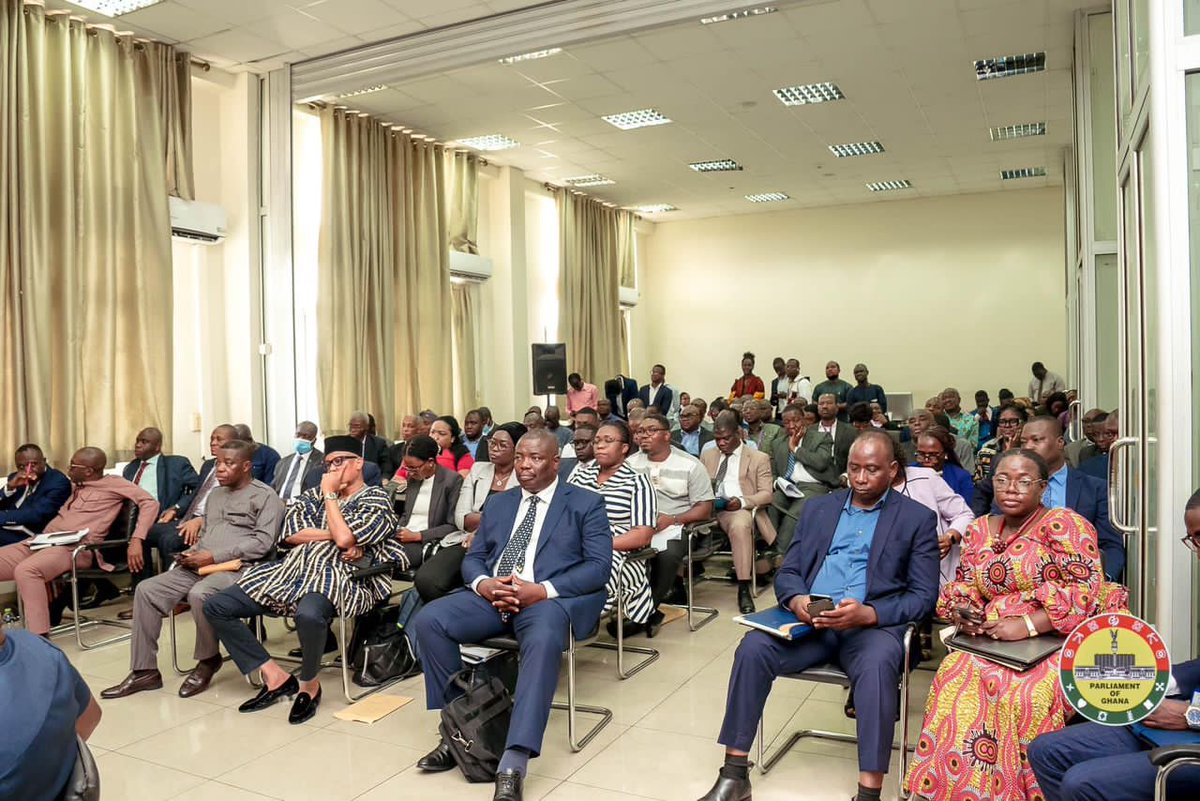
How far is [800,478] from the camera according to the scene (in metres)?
6.82

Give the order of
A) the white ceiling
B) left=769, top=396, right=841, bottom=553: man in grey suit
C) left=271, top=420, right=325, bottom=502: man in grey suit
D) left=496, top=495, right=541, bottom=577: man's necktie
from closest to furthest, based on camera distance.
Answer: left=496, top=495, right=541, bottom=577: man's necktie, left=271, top=420, right=325, bottom=502: man in grey suit, left=769, top=396, right=841, bottom=553: man in grey suit, the white ceiling

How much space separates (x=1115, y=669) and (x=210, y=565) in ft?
13.5

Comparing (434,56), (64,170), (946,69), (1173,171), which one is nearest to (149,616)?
(64,170)

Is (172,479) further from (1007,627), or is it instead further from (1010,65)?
(1010,65)

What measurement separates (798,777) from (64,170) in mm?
7135

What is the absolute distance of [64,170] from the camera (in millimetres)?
7246

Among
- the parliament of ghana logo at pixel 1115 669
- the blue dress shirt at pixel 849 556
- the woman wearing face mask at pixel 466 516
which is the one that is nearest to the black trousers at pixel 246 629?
the woman wearing face mask at pixel 466 516

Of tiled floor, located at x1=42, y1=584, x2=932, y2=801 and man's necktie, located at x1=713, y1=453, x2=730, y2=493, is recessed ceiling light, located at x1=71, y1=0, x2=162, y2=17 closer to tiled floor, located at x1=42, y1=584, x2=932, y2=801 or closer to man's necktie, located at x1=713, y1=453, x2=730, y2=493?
tiled floor, located at x1=42, y1=584, x2=932, y2=801

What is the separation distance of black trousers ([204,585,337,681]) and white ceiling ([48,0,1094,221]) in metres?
5.15

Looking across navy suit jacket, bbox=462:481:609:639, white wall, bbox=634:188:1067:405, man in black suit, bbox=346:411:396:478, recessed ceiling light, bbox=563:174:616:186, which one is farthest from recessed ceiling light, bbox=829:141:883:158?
navy suit jacket, bbox=462:481:609:639

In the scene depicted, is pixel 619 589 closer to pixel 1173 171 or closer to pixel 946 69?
pixel 1173 171

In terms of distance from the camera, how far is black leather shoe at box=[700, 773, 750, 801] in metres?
3.19

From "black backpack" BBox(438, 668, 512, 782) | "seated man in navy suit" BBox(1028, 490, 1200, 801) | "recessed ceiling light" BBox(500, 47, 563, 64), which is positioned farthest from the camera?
"recessed ceiling light" BBox(500, 47, 563, 64)

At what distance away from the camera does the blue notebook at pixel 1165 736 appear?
230 centimetres
